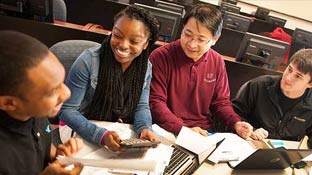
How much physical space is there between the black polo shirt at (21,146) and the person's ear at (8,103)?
0.16ft

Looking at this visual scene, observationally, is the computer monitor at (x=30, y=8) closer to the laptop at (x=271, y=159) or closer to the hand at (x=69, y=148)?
the hand at (x=69, y=148)

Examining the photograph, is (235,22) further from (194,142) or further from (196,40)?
(194,142)

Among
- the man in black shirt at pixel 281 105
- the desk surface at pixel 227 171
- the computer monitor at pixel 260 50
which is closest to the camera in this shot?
the desk surface at pixel 227 171

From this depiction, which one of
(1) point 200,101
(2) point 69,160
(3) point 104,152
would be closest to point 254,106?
(1) point 200,101

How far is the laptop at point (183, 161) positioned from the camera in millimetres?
1182

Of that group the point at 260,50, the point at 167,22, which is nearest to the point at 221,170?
the point at 260,50

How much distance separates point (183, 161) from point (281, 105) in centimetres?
92

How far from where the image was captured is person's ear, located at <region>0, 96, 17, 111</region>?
76 centimetres

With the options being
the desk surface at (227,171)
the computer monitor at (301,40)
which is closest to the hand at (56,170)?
the desk surface at (227,171)

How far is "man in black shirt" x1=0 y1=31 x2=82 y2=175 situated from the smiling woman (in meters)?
0.33

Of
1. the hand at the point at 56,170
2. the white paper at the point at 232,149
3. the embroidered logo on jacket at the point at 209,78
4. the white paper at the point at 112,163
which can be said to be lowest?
the white paper at the point at 232,149

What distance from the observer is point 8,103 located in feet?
2.54

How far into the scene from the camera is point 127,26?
132 cm

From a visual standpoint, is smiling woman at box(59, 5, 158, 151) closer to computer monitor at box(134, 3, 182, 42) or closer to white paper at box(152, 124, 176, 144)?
white paper at box(152, 124, 176, 144)
